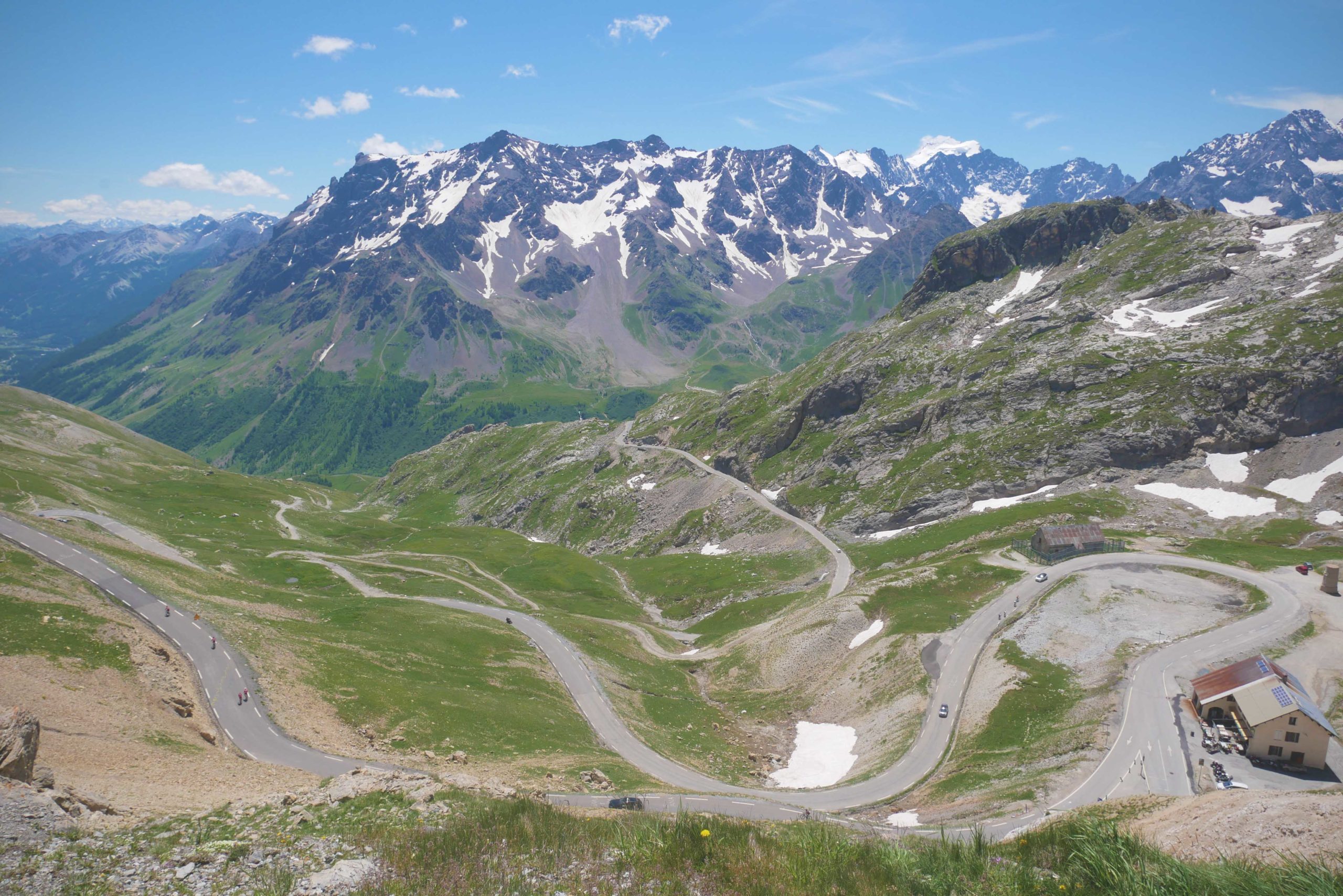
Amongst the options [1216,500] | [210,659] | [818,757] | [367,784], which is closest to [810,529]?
[1216,500]

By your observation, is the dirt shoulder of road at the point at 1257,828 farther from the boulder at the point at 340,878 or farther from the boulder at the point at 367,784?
the boulder at the point at 367,784

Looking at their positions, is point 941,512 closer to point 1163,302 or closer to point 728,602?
point 728,602

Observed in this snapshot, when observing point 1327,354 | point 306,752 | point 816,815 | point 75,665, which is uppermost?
point 1327,354

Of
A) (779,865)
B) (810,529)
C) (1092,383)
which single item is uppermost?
(1092,383)

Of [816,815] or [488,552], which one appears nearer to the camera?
[816,815]

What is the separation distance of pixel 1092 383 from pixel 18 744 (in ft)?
548

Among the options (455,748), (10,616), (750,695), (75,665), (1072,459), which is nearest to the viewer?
(75,665)

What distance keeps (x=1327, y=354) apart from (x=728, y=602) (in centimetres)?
11802

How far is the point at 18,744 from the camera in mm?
23906

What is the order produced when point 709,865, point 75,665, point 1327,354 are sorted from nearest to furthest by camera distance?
point 709,865 < point 75,665 < point 1327,354

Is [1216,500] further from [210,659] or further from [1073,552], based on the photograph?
[210,659]

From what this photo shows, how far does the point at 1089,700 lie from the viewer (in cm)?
5522

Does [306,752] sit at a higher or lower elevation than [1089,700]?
higher

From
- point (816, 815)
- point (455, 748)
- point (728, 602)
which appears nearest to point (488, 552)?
point (728, 602)
